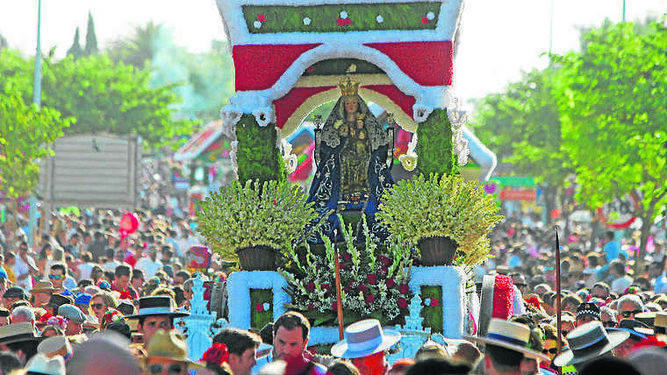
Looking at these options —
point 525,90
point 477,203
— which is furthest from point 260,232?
point 525,90

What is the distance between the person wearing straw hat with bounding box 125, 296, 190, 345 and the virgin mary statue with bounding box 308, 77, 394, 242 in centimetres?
456

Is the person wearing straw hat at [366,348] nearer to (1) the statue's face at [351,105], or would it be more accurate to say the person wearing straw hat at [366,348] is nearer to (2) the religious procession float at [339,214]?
(2) the religious procession float at [339,214]

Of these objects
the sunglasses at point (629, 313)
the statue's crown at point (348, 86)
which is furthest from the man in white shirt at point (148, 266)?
the sunglasses at point (629, 313)

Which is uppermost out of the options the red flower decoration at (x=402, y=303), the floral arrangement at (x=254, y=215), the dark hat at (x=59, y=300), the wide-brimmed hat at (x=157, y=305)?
the floral arrangement at (x=254, y=215)

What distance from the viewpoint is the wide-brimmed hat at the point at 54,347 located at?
8.80 meters

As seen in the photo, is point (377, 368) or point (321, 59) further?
point (321, 59)

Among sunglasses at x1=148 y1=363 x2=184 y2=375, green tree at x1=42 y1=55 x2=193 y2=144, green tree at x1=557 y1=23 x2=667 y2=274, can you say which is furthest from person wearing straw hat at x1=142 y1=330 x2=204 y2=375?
green tree at x1=42 y1=55 x2=193 y2=144

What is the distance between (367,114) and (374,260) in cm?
244

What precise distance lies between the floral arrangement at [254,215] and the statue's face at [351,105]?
1675mm

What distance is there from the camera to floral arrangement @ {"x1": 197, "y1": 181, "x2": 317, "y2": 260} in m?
13.4

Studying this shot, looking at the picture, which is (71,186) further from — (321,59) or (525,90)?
(525,90)

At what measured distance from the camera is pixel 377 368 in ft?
28.1

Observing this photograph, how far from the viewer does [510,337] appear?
7297 mm

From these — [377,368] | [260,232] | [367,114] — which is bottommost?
[377,368]
